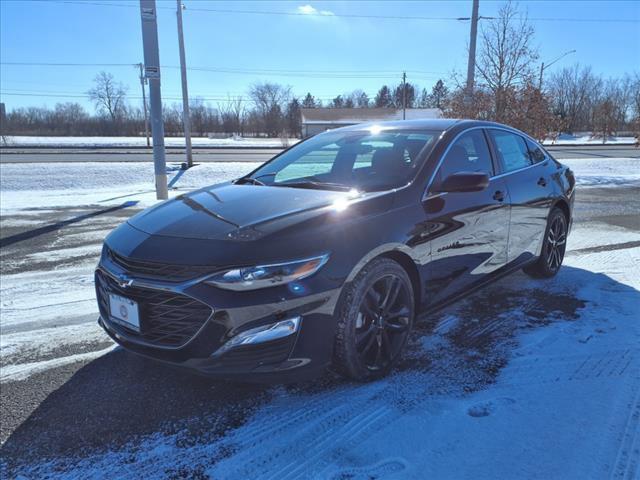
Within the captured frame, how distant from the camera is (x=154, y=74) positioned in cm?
1027

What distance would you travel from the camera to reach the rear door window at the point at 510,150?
423cm

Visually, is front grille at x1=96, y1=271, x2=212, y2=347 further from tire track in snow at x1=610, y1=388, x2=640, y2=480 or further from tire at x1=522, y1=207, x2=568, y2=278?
tire at x1=522, y1=207, x2=568, y2=278

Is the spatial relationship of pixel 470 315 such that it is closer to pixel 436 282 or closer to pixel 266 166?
pixel 436 282

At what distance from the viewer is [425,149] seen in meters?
3.50

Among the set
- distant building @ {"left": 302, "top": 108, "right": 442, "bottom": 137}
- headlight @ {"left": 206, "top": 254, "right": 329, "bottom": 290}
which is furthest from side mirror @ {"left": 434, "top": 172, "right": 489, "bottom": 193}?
distant building @ {"left": 302, "top": 108, "right": 442, "bottom": 137}

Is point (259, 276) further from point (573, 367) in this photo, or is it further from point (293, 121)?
point (293, 121)

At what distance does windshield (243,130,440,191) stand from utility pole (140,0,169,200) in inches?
279

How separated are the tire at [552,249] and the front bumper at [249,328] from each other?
313 cm

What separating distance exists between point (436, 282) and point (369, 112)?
71.4 m

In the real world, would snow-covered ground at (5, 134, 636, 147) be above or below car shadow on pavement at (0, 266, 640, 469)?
above

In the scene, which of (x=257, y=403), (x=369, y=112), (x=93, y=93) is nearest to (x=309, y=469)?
(x=257, y=403)

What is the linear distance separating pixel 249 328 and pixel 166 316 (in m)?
0.46

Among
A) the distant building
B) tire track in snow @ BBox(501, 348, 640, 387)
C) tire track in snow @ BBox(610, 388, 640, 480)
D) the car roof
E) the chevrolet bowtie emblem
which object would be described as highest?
the distant building

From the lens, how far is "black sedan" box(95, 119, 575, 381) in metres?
2.40
